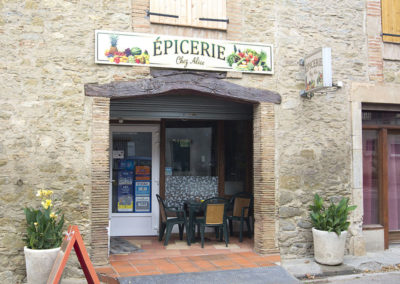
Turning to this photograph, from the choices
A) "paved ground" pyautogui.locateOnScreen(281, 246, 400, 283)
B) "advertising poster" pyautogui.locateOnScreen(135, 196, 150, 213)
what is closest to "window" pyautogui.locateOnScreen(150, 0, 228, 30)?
"advertising poster" pyautogui.locateOnScreen(135, 196, 150, 213)

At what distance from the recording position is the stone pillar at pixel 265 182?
6.05 m

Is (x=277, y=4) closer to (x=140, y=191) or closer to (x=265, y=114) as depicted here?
(x=265, y=114)

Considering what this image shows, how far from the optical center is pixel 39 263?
467 cm

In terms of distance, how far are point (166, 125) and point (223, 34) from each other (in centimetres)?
231

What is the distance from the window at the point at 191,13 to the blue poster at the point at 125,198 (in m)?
3.25

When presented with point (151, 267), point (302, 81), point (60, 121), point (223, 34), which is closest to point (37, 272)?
point (151, 267)

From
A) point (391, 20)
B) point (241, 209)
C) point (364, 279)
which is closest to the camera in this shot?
point (364, 279)

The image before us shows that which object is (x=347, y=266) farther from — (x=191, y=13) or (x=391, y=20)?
(x=191, y=13)

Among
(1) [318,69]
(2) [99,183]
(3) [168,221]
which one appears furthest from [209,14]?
(3) [168,221]

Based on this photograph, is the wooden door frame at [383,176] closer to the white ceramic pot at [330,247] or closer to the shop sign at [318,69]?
the white ceramic pot at [330,247]

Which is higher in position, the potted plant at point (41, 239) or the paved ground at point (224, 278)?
the potted plant at point (41, 239)

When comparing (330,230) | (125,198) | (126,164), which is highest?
(126,164)

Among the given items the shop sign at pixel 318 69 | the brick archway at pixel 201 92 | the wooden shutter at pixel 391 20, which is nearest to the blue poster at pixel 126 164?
the brick archway at pixel 201 92

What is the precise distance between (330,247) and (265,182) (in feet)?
4.41
